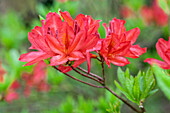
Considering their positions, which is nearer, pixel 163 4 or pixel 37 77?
pixel 163 4

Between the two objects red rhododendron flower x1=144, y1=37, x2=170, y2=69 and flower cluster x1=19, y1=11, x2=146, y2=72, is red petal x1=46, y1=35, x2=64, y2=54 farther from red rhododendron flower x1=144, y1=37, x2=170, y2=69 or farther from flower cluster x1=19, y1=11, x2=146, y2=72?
red rhododendron flower x1=144, y1=37, x2=170, y2=69

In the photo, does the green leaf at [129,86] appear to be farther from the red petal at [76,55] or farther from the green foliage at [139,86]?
the red petal at [76,55]

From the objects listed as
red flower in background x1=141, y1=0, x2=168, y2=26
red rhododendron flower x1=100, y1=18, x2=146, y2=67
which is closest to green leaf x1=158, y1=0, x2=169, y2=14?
red rhododendron flower x1=100, y1=18, x2=146, y2=67

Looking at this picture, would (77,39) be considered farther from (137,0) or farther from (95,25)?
(137,0)

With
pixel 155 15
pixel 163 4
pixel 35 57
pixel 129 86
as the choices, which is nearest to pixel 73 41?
pixel 35 57

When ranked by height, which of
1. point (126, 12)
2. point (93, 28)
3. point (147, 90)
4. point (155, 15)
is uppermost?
point (126, 12)

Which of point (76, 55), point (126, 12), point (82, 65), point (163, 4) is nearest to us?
point (76, 55)

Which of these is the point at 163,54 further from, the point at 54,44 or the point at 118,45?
the point at 54,44

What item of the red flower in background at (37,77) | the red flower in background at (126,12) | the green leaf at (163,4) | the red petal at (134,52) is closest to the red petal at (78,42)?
the red petal at (134,52)

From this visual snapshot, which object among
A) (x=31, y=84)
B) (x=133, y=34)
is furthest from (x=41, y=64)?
(x=133, y=34)
